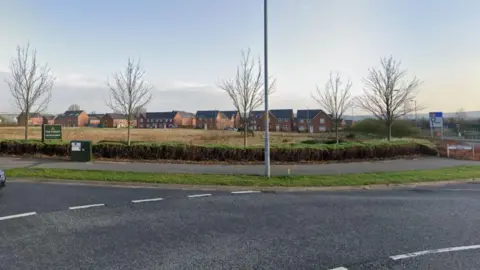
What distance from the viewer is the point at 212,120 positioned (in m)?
120

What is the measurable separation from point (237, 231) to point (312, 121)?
284 feet

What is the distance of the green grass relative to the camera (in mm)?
9883

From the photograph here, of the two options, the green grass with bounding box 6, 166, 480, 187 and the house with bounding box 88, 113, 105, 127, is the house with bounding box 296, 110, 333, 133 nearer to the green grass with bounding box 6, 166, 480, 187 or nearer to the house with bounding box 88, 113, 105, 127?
the green grass with bounding box 6, 166, 480, 187

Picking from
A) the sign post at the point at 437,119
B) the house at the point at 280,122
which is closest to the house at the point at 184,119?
the house at the point at 280,122

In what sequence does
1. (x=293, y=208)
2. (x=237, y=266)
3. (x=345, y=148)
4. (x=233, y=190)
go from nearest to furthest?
(x=237, y=266) → (x=293, y=208) → (x=233, y=190) → (x=345, y=148)

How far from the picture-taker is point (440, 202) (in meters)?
7.70

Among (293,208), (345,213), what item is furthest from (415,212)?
(293,208)

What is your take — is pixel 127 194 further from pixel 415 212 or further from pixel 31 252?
pixel 415 212

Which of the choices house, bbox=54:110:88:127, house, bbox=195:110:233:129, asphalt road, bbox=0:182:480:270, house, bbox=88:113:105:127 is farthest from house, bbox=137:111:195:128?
asphalt road, bbox=0:182:480:270

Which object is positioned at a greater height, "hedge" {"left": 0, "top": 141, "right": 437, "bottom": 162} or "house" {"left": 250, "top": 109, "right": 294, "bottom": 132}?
Result: "house" {"left": 250, "top": 109, "right": 294, "bottom": 132}

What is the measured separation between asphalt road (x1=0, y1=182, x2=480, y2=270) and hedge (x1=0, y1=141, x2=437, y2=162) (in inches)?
255

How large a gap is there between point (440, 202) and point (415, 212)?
5.25 ft

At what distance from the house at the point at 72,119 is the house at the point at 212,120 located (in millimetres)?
43719

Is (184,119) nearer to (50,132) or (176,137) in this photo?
(176,137)
